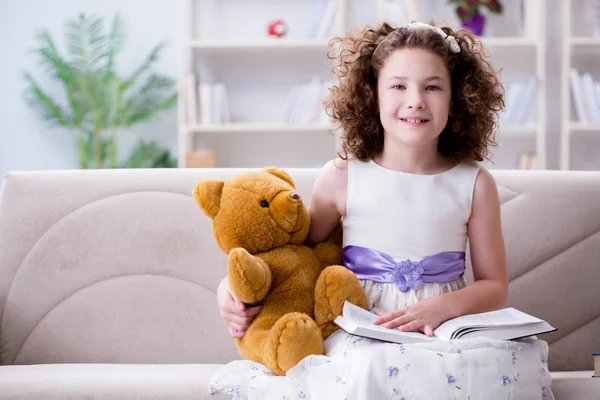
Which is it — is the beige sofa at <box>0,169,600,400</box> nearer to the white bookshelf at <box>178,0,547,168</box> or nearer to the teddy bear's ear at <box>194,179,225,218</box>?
the teddy bear's ear at <box>194,179,225,218</box>

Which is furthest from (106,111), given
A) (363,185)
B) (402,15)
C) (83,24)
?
(363,185)

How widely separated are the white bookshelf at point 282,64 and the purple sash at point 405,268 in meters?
2.42

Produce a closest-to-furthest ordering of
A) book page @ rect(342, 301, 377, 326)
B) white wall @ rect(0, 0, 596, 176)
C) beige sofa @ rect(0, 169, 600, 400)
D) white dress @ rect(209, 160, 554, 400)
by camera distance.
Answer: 1. white dress @ rect(209, 160, 554, 400)
2. book page @ rect(342, 301, 377, 326)
3. beige sofa @ rect(0, 169, 600, 400)
4. white wall @ rect(0, 0, 596, 176)

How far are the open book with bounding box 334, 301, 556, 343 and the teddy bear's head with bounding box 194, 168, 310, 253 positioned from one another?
0.69 feet

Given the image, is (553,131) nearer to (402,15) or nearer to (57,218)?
(402,15)

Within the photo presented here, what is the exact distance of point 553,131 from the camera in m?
4.21

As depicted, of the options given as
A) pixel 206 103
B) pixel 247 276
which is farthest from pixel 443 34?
pixel 206 103

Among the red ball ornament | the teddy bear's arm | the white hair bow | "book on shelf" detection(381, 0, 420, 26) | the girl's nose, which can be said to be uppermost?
"book on shelf" detection(381, 0, 420, 26)

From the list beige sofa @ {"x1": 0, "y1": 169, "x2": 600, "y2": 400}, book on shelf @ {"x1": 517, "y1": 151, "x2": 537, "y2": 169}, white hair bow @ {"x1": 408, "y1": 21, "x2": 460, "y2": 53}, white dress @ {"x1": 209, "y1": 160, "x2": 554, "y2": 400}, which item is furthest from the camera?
book on shelf @ {"x1": 517, "y1": 151, "x2": 537, "y2": 169}

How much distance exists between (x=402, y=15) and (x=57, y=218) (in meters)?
2.55

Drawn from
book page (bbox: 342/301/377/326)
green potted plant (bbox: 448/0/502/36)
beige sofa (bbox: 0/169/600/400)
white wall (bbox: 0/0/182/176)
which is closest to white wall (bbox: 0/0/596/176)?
white wall (bbox: 0/0/182/176)

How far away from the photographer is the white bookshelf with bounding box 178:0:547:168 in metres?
3.94

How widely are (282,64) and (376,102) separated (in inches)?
105

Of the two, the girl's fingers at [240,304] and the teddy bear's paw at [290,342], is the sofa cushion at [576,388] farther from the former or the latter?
the girl's fingers at [240,304]
